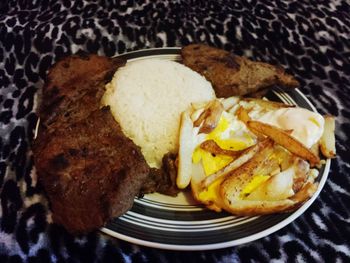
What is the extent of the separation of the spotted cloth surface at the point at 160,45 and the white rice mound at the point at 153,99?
70 centimetres

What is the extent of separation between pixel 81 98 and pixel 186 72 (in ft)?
2.77

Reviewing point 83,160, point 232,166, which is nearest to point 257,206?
point 232,166

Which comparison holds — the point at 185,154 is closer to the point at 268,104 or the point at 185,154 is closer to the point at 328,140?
the point at 268,104

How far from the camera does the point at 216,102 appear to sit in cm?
274

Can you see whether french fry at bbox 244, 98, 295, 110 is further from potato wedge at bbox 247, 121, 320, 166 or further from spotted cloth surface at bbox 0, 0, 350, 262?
spotted cloth surface at bbox 0, 0, 350, 262

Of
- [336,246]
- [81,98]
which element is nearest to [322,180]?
[336,246]

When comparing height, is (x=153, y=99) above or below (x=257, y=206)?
above

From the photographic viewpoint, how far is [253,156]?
243cm

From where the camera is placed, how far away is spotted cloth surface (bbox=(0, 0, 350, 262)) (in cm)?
238

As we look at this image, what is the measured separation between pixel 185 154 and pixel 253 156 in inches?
16.3

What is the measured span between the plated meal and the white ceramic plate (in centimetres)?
6

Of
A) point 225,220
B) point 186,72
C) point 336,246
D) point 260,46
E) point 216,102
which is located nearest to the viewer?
point 225,220

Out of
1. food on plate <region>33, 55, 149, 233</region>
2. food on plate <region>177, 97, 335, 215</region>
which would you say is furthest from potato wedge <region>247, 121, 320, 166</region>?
food on plate <region>33, 55, 149, 233</region>

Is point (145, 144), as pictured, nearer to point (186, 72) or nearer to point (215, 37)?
point (186, 72)
